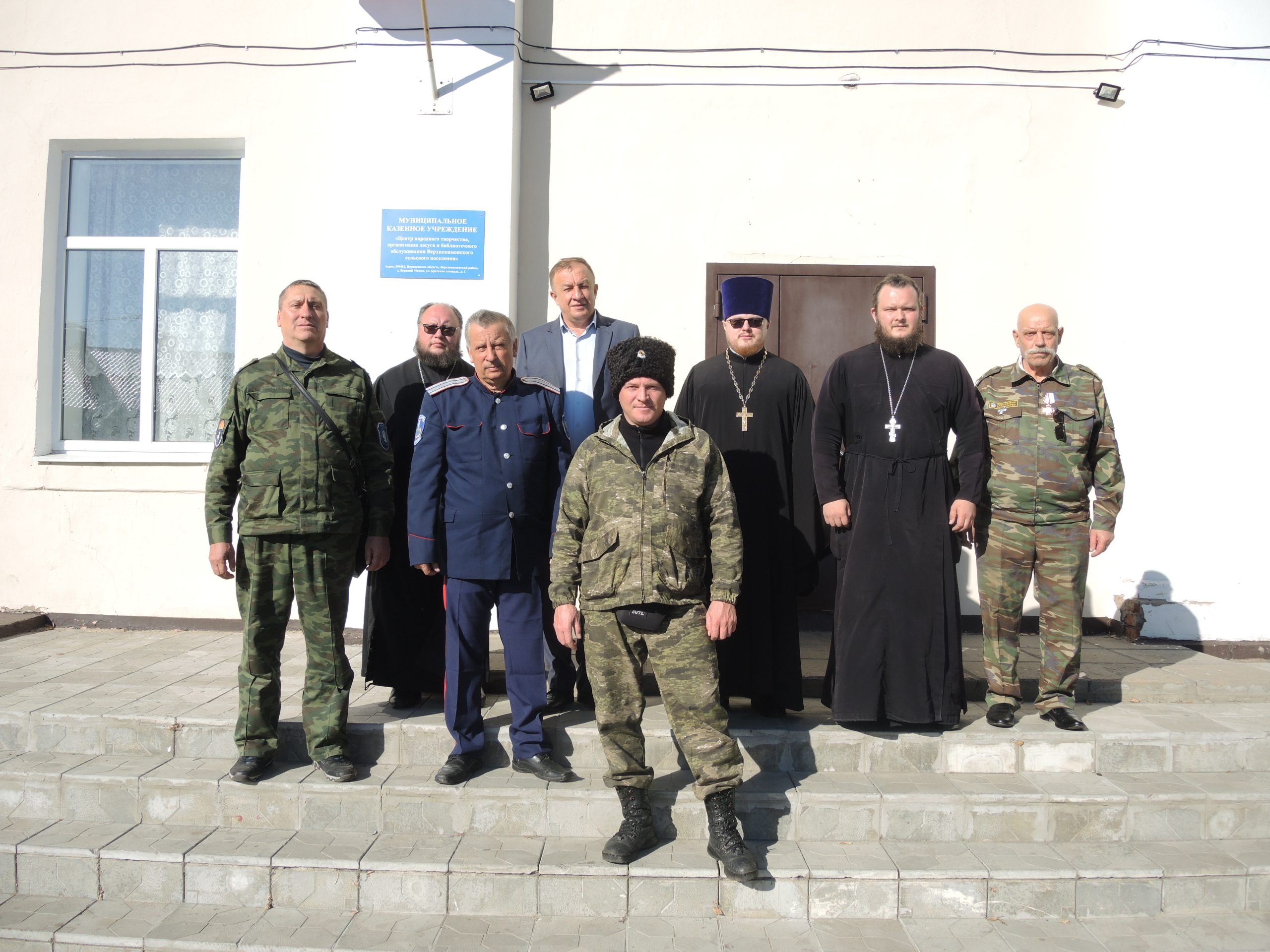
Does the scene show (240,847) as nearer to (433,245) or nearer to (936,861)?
(936,861)

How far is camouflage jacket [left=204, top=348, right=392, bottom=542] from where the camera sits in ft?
11.5

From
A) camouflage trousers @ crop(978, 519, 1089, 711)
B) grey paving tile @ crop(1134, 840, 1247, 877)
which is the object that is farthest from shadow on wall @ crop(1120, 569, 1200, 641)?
grey paving tile @ crop(1134, 840, 1247, 877)

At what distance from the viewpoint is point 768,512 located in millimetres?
3932

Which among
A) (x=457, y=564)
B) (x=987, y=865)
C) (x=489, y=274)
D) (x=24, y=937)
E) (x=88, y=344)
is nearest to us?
(x=24, y=937)

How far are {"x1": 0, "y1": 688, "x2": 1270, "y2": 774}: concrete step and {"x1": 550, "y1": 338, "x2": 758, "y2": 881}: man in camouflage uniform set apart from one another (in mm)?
579

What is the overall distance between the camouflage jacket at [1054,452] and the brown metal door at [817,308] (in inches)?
72.2

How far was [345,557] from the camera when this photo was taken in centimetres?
369

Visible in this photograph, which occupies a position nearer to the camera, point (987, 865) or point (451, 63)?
point (987, 865)

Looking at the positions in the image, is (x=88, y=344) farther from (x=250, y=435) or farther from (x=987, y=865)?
(x=987, y=865)

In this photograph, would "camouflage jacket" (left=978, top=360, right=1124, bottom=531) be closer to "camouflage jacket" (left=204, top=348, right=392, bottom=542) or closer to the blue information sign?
"camouflage jacket" (left=204, top=348, right=392, bottom=542)

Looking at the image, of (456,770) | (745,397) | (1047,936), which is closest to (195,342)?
(456,770)

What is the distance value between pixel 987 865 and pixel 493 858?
1872 mm

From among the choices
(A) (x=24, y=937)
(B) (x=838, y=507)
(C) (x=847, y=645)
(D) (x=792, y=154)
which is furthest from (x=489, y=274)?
(A) (x=24, y=937)

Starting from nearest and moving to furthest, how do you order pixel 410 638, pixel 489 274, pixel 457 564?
pixel 457 564 < pixel 410 638 < pixel 489 274
